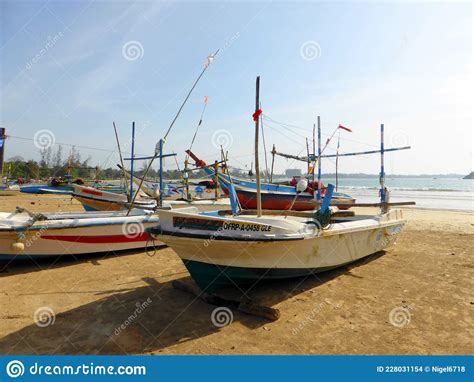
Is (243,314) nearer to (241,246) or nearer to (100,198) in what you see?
(241,246)

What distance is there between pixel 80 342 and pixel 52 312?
1459mm

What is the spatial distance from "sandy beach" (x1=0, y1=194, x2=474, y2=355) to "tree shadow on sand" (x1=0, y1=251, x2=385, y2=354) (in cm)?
2

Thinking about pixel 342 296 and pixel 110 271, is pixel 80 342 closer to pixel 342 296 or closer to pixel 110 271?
pixel 110 271

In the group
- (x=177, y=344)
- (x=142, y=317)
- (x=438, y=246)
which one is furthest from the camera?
(x=438, y=246)

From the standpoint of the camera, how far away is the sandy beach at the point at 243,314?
4316mm

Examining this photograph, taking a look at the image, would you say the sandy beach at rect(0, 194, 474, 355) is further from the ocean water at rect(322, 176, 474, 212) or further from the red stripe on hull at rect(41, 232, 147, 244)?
the ocean water at rect(322, 176, 474, 212)

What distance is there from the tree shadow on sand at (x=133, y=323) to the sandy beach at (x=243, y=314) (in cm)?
2

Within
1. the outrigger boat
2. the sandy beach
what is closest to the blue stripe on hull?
the outrigger boat

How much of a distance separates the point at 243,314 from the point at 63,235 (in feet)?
20.5

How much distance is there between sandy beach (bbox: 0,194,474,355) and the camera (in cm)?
432

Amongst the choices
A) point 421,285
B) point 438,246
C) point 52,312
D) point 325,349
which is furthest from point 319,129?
point 52,312

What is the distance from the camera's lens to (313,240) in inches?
244

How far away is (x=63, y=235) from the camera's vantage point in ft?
28.8

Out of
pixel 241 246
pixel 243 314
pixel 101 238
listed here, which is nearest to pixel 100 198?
pixel 101 238
